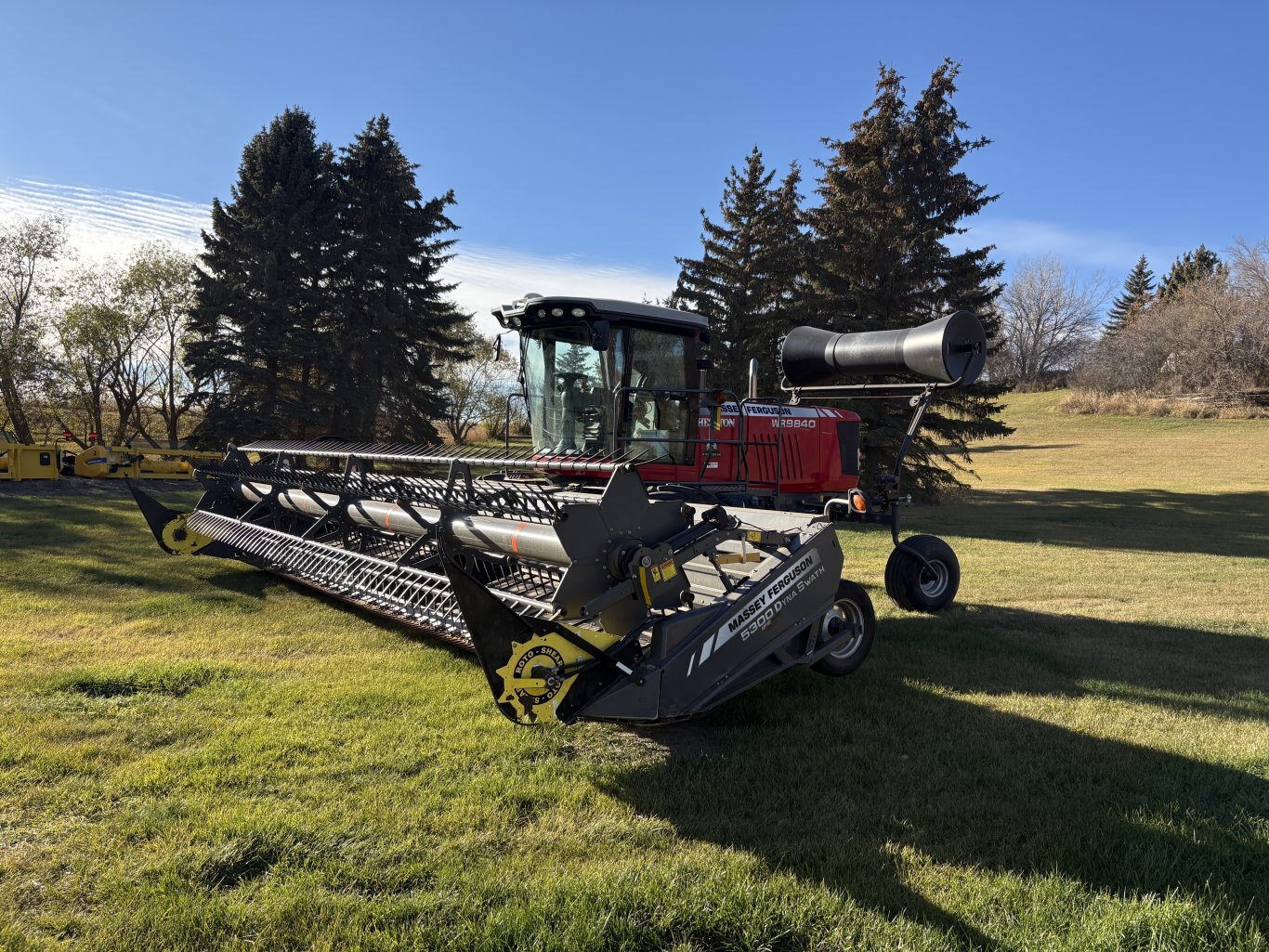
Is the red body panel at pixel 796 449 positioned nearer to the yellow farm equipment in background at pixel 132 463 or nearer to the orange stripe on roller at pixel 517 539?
the orange stripe on roller at pixel 517 539

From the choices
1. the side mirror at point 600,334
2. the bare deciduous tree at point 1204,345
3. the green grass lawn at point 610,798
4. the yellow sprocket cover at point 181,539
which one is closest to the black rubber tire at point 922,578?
the green grass lawn at point 610,798

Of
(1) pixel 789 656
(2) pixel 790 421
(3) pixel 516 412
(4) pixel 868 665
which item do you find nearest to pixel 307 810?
(1) pixel 789 656

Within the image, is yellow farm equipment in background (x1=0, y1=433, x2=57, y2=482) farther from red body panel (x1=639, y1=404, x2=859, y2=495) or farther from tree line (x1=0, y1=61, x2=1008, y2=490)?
red body panel (x1=639, y1=404, x2=859, y2=495)

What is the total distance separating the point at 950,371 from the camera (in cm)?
601

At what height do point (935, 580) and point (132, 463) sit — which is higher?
point (132, 463)

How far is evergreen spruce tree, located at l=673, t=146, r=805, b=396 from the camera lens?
22.6 metres

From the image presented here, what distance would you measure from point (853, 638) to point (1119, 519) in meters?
15.8

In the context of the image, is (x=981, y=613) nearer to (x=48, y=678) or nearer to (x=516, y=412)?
(x=516, y=412)

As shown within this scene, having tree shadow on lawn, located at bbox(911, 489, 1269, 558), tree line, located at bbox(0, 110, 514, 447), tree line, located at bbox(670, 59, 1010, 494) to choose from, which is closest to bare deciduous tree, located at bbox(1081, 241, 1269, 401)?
tree shadow on lawn, located at bbox(911, 489, 1269, 558)

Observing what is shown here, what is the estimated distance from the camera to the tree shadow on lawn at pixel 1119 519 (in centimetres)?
1402

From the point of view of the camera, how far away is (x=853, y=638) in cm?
525

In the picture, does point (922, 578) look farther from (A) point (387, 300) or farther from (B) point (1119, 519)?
(A) point (387, 300)

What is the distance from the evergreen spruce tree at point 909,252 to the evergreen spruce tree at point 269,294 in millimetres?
15353

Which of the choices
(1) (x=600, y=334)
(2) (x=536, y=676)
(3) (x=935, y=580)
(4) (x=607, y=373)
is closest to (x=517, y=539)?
(2) (x=536, y=676)
